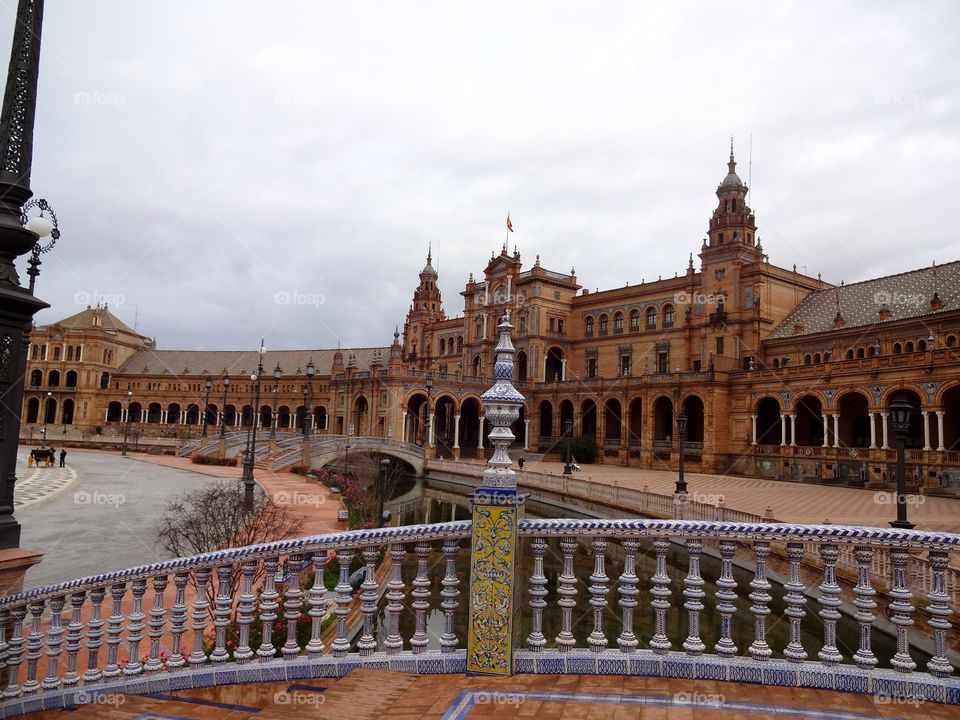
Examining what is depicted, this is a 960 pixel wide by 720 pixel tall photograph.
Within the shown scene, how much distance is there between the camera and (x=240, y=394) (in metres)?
78.7

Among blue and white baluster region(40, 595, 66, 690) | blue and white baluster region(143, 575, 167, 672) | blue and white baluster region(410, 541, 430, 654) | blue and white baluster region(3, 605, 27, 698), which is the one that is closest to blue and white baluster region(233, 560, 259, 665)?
blue and white baluster region(143, 575, 167, 672)

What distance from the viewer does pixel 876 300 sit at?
132 feet

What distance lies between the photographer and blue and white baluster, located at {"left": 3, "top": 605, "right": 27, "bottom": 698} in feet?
17.2

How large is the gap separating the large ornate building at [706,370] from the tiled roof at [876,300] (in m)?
0.12

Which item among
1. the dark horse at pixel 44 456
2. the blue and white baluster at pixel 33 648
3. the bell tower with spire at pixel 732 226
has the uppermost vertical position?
the bell tower with spire at pixel 732 226

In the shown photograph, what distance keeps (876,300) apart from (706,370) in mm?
10972

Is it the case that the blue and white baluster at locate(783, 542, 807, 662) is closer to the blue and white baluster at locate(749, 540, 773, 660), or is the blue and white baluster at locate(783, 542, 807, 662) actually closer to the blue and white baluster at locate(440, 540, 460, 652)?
the blue and white baluster at locate(749, 540, 773, 660)

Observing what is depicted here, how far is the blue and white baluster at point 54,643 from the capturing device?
17.5 feet

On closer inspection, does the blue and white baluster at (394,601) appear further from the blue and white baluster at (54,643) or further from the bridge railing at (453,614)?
the blue and white baluster at (54,643)

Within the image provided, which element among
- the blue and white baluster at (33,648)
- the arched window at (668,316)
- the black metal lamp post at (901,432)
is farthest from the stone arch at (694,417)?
the blue and white baluster at (33,648)

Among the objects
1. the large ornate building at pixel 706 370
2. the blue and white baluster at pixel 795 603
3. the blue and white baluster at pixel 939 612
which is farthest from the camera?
the large ornate building at pixel 706 370

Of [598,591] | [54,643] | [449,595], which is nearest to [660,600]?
[598,591]

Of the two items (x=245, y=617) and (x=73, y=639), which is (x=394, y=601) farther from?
(x=73, y=639)

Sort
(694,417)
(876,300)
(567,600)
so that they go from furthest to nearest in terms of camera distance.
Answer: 1. (694,417)
2. (876,300)
3. (567,600)
